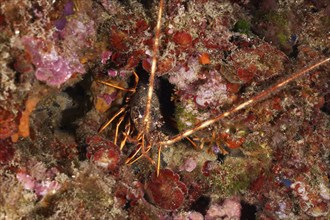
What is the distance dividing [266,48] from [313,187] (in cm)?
213

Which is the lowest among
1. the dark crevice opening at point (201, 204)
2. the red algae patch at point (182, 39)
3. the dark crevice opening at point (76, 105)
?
the dark crevice opening at point (201, 204)

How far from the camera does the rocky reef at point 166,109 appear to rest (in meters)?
2.74

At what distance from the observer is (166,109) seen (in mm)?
4324

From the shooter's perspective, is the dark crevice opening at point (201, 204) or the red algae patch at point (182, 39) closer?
the red algae patch at point (182, 39)

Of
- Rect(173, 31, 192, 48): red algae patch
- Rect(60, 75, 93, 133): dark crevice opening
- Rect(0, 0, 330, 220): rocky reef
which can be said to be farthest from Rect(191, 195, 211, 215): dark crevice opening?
Rect(173, 31, 192, 48): red algae patch

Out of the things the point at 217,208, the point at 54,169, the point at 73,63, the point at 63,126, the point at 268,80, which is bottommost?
the point at 217,208

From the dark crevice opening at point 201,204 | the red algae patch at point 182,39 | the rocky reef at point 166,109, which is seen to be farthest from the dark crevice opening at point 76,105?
the dark crevice opening at point 201,204

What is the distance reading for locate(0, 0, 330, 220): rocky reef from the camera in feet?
9.00

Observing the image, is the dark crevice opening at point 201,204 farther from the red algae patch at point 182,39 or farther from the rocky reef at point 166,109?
the red algae patch at point 182,39

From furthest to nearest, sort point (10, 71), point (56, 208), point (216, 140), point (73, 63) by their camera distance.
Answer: point (216, 140), point (73, 63), point (56, 208), point (10, 71)

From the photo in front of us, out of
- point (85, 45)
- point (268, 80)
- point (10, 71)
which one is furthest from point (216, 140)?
point (10, 71)

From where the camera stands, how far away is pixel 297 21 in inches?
180

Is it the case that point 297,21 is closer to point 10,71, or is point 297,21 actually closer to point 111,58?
point 111,58

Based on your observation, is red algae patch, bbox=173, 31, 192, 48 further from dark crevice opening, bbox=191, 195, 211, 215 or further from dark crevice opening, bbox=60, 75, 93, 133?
dark crevice opening, bbox=191, 195, 211, 215
